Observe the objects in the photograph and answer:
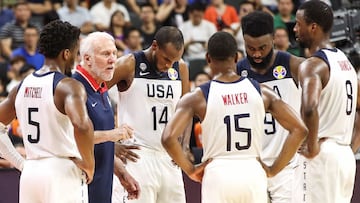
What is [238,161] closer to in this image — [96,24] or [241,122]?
[241,122]

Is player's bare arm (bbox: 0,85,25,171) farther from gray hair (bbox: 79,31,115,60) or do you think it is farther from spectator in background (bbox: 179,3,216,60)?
spectator in background (bbox: 179,3,216,60)

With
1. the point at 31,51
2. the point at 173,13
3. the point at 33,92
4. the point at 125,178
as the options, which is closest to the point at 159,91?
the point at 125,178

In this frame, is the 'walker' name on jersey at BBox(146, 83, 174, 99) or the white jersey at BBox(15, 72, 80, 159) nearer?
the white jersey at BBox(15, 72, 80, 159)

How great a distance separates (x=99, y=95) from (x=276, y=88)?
1.79 metres

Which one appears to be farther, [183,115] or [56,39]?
[56,39]

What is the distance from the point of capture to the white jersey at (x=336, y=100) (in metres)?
6.89

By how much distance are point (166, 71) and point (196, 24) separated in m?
7.84

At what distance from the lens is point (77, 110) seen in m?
6.04

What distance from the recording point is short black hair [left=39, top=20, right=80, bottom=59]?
21.1 ft

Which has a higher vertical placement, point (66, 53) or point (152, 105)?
point (66, 53)

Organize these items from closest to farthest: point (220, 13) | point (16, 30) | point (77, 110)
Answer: point (77, 110)
point (16, 30)
point (220, 13)

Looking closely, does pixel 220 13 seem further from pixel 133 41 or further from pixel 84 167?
pixel 84 167

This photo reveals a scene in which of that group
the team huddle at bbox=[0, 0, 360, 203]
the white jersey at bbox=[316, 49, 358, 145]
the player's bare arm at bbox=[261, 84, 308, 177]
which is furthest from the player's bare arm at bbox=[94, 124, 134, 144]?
the white jersey at bbox=[316, 49, 358, 145]

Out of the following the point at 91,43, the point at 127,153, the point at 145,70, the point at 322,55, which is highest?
the point at 91,43
